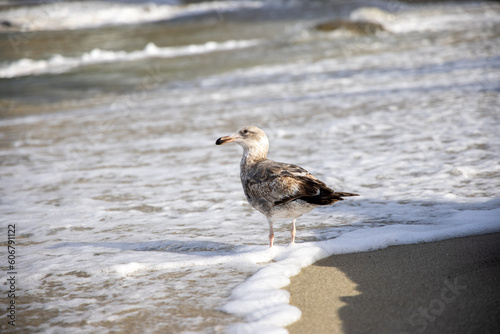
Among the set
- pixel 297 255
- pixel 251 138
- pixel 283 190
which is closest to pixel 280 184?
pixel 283 190

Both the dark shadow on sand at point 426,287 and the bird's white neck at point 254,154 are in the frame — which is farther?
the bird's white neck at point 254,154

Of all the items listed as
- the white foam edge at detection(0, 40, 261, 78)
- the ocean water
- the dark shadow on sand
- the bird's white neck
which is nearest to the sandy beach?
the dark shadow on sand

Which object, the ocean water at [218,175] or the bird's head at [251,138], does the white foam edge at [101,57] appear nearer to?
the ocean water at [218,175]

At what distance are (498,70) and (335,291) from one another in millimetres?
9482

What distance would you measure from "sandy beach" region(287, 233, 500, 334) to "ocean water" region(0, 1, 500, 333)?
0.17m

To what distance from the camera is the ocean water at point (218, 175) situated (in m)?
3.69

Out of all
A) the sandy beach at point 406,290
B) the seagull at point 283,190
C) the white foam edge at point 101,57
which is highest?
the white foam edge at point 101,57

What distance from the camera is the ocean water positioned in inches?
145

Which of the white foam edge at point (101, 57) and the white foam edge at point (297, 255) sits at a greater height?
the white foam edge at point (101, 57)

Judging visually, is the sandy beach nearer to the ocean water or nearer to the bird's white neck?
the ocean water

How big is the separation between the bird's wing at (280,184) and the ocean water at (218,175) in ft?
1.69

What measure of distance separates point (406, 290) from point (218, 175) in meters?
3.71

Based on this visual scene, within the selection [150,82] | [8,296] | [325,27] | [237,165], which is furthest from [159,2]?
[8,296]

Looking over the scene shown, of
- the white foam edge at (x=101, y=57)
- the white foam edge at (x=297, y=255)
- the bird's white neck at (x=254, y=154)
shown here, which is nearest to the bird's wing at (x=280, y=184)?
the bird's white neck at (x=254, y=154)
